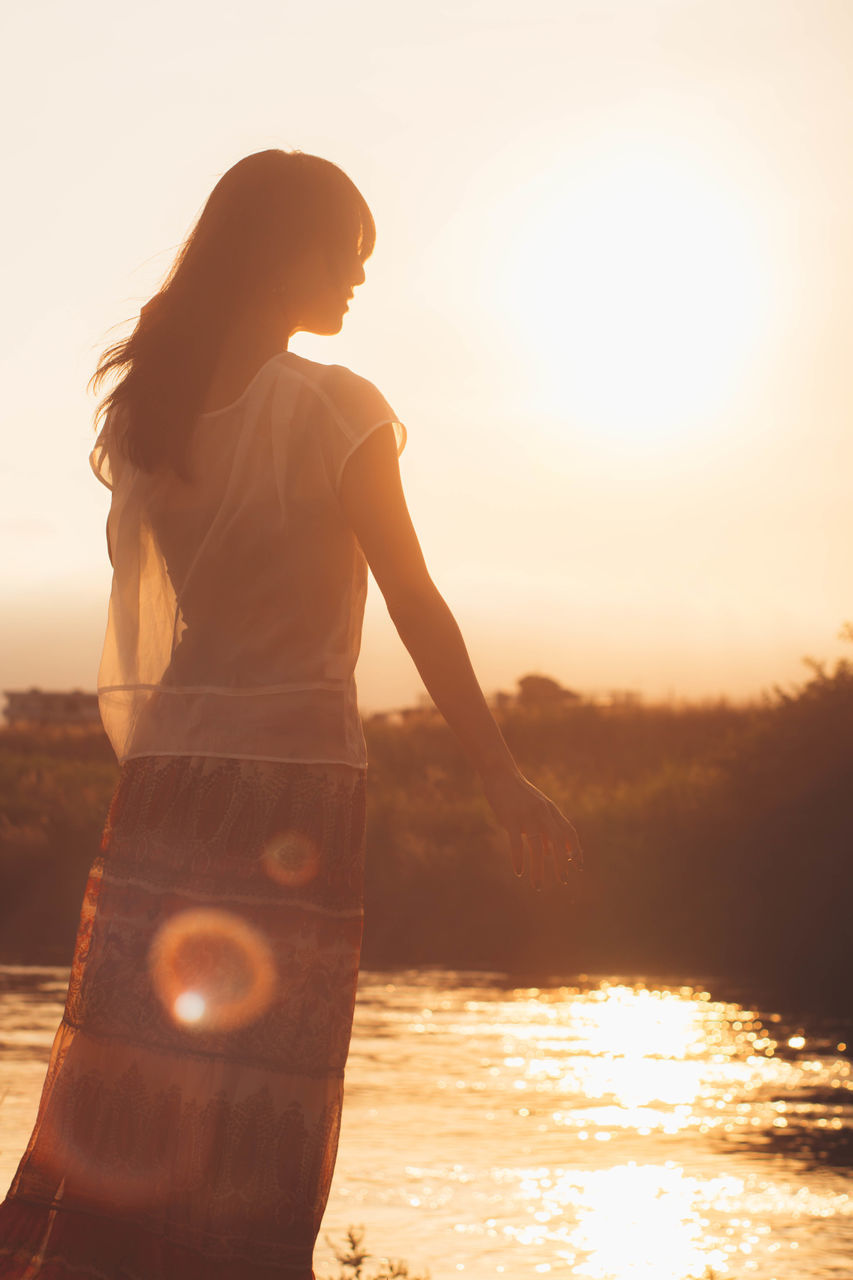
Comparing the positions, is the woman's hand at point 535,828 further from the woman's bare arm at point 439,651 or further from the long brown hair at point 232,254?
the long brown hair at point 232,254

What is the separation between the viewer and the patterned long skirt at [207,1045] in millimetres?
2137

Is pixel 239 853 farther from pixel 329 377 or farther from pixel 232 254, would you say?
pixel 232 254

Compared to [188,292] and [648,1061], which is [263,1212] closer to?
[188,292]

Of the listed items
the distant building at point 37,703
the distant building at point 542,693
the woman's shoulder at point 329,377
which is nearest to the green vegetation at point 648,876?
the distant building at point 542,693

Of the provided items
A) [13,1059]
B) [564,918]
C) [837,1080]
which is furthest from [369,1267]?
[564,918]

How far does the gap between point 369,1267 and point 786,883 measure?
16227 mm

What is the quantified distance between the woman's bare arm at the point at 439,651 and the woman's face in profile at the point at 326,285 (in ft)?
1.10

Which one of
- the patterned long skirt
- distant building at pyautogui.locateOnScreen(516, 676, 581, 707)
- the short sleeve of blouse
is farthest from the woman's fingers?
distant building at pyautogui.locateOnScreen(516, 676, 581, 707)

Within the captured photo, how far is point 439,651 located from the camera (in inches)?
85.6

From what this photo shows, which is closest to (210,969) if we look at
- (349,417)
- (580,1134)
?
(349,417)

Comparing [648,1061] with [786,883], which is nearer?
[648,1061]

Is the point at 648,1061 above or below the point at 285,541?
below

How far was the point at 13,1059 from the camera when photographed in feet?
36.1

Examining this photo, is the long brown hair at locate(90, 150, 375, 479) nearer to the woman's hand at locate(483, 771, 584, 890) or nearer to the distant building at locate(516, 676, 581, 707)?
the woman's hand at locate(483, 771, 584, 890)
